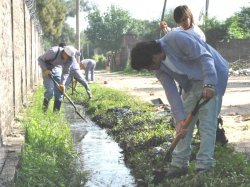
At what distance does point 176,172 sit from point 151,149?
1251mm

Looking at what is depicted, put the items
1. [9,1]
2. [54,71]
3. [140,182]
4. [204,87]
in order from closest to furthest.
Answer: [204,87], [140,182], [9,1], [54,71]

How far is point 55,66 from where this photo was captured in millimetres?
9094

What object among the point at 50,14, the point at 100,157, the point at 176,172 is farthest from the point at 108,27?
the point at 176,172

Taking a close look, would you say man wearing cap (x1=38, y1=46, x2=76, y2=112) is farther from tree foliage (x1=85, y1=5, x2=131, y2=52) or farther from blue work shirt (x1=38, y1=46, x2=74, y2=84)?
tree foliage (x1=85, y1=5, x2=131, y2=52)

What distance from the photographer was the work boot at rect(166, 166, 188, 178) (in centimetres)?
471

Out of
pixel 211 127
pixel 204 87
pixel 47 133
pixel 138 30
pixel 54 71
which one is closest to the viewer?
pixel 204 87

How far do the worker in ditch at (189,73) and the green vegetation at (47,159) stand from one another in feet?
4.63

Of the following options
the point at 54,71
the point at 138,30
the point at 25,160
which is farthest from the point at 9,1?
the point at 138,30

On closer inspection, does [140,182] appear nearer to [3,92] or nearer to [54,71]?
[3,92]

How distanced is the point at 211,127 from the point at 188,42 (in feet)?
2.77

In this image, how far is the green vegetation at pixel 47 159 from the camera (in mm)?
4723

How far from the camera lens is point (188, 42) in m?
4.16

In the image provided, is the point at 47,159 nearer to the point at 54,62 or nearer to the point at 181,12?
the point at 181,12

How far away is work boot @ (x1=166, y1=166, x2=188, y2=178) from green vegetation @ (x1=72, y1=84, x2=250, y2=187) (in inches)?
2.8
